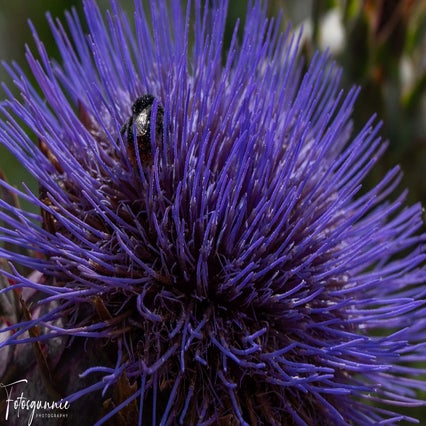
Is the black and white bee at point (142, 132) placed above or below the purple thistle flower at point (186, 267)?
above

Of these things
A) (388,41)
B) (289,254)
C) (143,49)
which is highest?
(388,41)

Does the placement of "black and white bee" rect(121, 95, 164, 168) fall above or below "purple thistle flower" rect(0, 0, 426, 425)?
above

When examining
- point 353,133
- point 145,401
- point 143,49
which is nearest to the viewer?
point 145,401

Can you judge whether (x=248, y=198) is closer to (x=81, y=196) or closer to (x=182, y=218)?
(x=182, y=218)

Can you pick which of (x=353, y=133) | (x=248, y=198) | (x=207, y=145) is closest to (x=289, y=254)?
(x=248, y=198)

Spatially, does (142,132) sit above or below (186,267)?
above

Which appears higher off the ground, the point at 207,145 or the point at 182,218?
the point at 207,145
